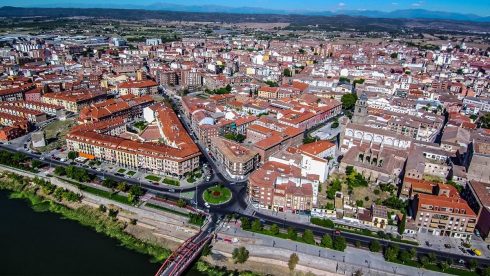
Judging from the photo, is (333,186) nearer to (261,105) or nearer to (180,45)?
(261,105)

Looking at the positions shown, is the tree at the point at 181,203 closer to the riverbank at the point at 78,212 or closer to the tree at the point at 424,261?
the riverbank at the point at 78,212

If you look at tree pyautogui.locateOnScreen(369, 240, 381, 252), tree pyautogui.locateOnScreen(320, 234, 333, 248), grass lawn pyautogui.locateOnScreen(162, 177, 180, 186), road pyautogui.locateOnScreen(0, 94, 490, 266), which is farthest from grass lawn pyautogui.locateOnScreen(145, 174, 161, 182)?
tree pyautogui.locateOnScreen(369, 240, 381, 252)

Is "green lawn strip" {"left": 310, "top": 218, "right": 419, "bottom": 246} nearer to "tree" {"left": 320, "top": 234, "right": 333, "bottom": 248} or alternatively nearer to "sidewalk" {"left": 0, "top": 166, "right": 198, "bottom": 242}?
"tree" {"left": 320, "top": 234, "right": 333, "bottom": 248}

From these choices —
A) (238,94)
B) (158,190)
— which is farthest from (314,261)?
(238,94)

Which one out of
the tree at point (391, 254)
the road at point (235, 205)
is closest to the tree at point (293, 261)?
the road at point (235, 205)

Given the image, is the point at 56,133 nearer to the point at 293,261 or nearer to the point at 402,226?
the point at 293,261

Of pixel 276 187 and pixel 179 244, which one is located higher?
pixel 276 187
